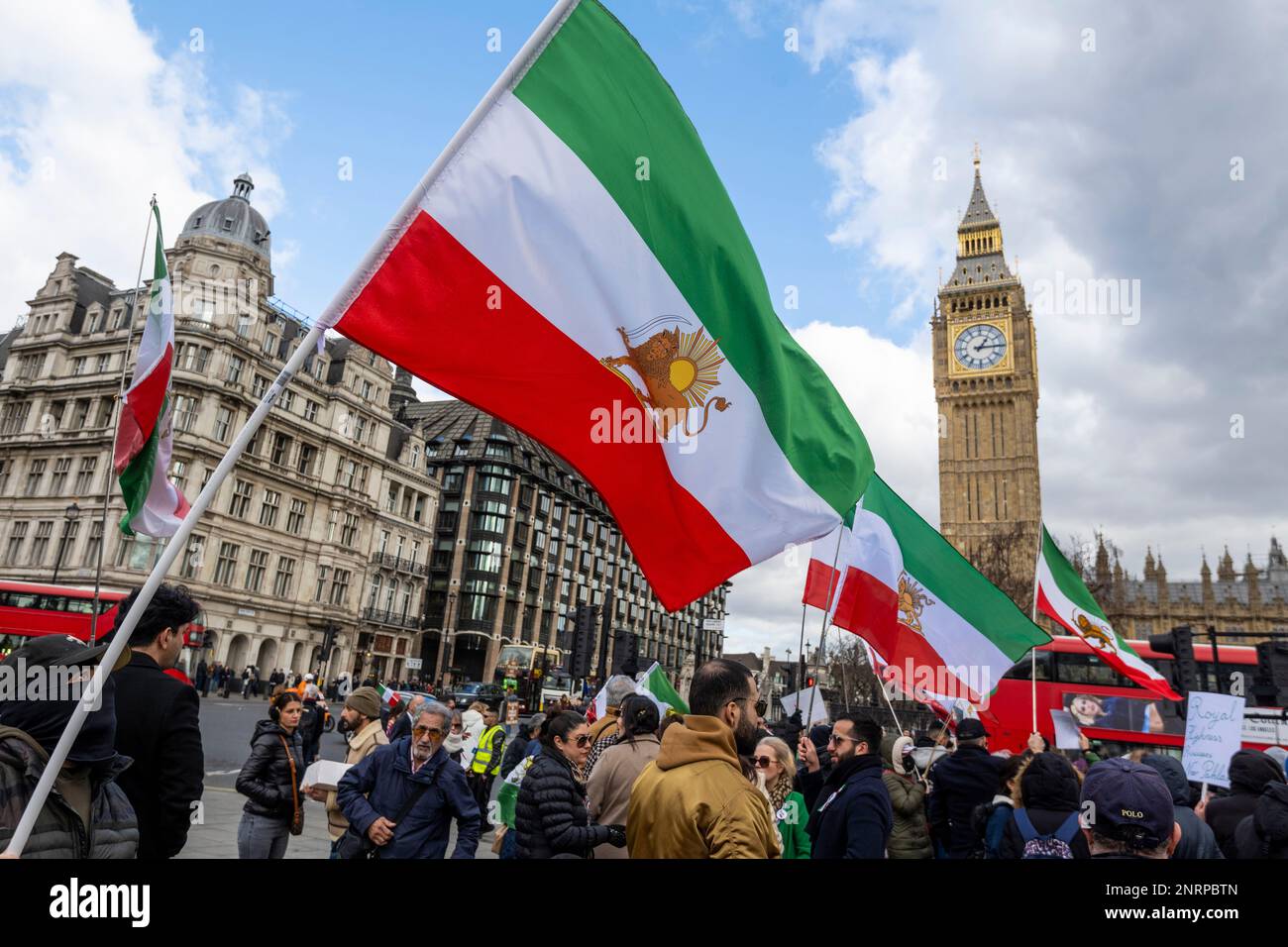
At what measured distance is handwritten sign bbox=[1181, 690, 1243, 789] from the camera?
22.6 ft

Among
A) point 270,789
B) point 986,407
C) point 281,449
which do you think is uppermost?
point 986,407

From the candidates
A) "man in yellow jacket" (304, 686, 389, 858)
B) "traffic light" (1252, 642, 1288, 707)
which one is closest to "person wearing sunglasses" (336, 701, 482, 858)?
"man in yellow jacket" (304, 686, 389, 858)

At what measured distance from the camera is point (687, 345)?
4387mm

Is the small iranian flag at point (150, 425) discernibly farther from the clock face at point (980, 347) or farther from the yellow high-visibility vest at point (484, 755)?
the clock face at point (980, 347)

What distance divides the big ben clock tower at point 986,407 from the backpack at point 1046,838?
3623 inches

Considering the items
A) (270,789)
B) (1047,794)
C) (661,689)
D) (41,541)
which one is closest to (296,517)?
(41,541)

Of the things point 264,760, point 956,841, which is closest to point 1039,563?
point 956,841

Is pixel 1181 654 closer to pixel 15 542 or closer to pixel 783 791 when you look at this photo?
pixel 783 791

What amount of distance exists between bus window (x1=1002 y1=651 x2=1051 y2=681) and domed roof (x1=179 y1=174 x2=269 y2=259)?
152ft

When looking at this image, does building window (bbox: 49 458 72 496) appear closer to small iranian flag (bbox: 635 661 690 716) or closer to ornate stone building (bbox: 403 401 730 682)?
ornate stone building (bbox: 403 401 730 682)

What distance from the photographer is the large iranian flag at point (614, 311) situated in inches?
139

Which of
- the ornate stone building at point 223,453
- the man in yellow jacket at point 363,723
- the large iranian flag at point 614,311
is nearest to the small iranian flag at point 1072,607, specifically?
the large iranian flag at point 614,311

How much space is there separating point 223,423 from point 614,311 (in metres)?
46.3

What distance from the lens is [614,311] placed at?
411 centimetres
